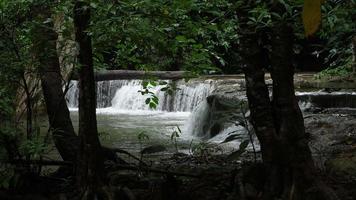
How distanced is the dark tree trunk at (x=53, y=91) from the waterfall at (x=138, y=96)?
9652mm

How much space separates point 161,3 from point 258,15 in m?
0.68

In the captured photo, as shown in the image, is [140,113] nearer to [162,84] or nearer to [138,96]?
[138,96]

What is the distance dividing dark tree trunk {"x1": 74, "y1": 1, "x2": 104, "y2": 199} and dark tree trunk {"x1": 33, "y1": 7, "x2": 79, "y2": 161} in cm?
35

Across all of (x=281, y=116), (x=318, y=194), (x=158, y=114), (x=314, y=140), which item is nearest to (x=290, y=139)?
(x=281, y=116)

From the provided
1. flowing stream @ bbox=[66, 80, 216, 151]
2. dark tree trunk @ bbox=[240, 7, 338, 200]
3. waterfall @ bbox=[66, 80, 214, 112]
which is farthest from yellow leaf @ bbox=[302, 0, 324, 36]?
waterfall @ bbox=[66, 80, 214, 112]

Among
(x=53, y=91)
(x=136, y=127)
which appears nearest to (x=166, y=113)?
(x=136, y=127)

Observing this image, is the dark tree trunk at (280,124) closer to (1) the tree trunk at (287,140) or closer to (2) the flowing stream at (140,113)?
(1) the tree trunk at (287,140)

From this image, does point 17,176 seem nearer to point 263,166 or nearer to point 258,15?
point 263,166

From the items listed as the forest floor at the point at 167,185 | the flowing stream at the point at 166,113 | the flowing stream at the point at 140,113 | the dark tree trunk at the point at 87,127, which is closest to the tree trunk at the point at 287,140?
the forest floor at the point at 167,185

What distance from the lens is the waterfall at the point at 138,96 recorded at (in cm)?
1561

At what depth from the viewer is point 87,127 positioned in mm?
4020

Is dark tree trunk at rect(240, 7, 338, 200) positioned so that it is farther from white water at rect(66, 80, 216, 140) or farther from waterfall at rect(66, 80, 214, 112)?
waterfall at rect(66, 80, 214, 112)

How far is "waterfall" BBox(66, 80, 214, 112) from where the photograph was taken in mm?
15609

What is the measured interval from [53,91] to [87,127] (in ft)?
5.19
